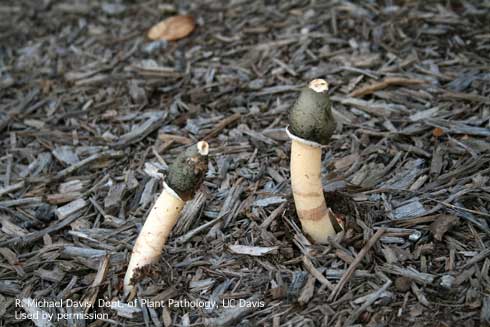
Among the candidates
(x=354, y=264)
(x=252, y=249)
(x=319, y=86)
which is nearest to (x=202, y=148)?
(x=319, y=86)

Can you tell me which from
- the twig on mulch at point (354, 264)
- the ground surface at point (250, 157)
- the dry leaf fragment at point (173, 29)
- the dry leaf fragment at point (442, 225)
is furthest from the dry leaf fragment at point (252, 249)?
the dry leaf fragment at point (173, 29)

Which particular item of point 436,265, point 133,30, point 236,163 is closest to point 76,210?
point 236,163

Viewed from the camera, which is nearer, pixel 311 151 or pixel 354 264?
pixel 311 151

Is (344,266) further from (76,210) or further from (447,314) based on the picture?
(76,210)

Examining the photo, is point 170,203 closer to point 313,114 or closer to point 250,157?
point 313,114

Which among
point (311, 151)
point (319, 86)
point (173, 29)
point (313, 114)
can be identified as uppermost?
point (319, 86)

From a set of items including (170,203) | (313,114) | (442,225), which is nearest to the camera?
(313,114)

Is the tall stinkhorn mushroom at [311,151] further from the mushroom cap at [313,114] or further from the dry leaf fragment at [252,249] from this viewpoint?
the dry leaf fragment at [252,249]
